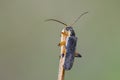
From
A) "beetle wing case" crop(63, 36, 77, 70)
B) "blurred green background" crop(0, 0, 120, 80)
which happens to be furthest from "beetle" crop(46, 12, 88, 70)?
"blurred green background" crop(0, 0, 120, 80)

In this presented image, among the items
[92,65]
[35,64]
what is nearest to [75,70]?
[92,65]

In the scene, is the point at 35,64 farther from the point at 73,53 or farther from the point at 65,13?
the point at 73,53

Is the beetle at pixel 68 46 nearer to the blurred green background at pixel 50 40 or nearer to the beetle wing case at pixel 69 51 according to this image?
the beetle wing case at pixel 69 51

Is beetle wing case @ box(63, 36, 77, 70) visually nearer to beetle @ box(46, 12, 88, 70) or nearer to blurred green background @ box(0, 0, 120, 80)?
beetle @ box(46, 12, 88, 70)

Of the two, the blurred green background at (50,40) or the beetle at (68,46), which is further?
the blurred green background at (50,40)

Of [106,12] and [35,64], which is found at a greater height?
[106,12]

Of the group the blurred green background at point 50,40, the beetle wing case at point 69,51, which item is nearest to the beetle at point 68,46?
the beetle wing case at point 69,51

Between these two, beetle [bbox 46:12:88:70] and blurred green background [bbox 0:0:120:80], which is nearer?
beetle [bbox 46:12:88:70]

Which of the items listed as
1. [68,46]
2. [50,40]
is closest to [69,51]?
[68,46]

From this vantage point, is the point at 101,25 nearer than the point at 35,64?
No
